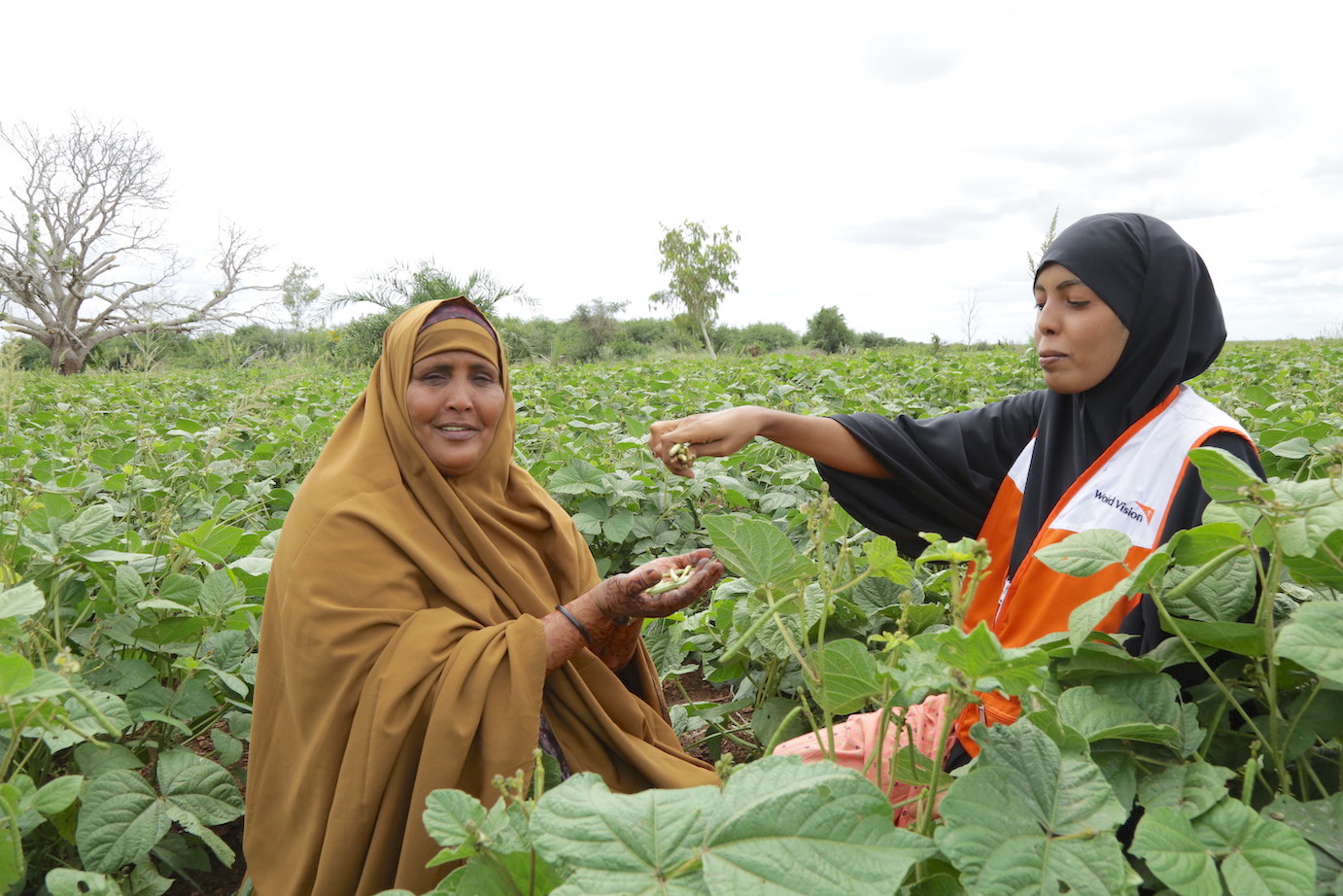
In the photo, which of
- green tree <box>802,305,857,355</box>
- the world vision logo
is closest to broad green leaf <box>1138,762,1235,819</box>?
the world vision logo

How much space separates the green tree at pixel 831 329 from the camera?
97.0 ft

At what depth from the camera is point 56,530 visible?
1.92m

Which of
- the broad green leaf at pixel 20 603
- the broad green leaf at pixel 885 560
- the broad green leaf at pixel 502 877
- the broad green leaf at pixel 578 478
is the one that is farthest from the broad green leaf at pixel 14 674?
the broad green leaf at pixel 578 478

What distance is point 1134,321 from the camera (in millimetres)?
1832

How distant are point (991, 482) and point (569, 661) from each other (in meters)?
1.10

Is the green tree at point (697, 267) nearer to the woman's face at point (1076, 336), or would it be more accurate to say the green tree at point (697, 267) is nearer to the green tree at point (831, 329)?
the green tree at point (831, 329)

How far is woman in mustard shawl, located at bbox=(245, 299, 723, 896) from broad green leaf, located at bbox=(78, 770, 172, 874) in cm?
20

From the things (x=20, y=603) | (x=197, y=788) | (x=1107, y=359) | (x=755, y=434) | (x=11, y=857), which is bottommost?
(x=197, y=788)

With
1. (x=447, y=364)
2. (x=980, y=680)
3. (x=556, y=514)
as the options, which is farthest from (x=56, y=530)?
(x=980, y=680)

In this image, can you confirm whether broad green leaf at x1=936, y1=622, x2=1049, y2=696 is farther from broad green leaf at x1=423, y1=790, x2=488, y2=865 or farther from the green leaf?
the green leaf

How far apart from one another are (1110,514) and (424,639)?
4.21ft

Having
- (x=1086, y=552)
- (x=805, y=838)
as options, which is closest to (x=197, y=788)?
(x=805, y=838)

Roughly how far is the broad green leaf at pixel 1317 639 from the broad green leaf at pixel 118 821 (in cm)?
184

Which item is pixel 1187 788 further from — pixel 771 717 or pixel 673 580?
pixel 771 717
